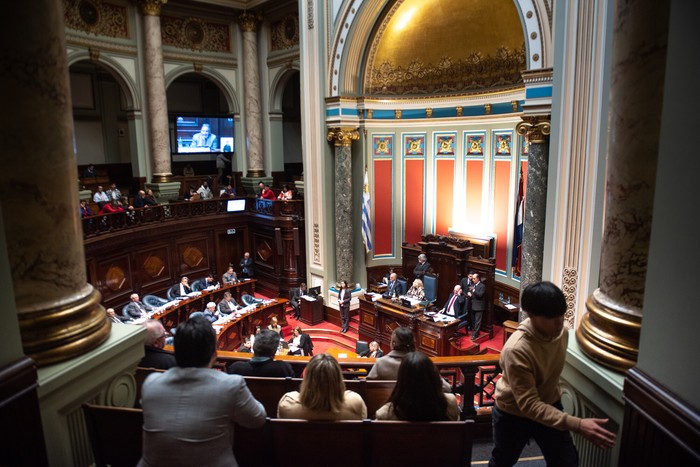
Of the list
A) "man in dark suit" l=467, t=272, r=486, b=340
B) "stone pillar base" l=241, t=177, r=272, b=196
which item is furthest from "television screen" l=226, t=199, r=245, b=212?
"man in dark suit" l=467, t=272, r=486, b=340

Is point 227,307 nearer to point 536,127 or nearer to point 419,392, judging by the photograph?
point 536,127

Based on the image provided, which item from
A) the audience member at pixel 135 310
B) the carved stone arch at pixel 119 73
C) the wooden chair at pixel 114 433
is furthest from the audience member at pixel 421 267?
the wooden chair at pixel 114 433

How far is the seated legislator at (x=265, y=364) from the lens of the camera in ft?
11.5

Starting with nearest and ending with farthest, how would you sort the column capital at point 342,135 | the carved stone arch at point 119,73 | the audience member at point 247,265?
1. the column capital at point 342,135
2. the carved stone arch at point 119,73
3. the audience member at point 247,265

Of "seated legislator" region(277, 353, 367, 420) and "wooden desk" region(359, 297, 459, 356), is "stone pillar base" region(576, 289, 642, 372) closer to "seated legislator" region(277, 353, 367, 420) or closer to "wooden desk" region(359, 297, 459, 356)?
"seated legislator" region(277, 353, 367, 420)

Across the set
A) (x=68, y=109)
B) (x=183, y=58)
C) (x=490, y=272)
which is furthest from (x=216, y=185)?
(x=68, y=109)

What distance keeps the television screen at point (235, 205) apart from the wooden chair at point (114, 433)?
36.3 ft

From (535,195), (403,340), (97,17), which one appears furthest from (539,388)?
(97,17)

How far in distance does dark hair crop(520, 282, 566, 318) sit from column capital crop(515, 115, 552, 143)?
519 cm

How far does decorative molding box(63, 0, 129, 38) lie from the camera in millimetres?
11023

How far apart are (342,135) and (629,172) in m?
9.05

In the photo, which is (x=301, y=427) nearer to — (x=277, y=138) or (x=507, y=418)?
(x=507, y=418)

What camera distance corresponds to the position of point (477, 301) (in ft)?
31.1

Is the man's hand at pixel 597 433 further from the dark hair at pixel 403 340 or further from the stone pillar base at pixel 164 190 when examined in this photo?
the stone pillar base at pixel 164 190
